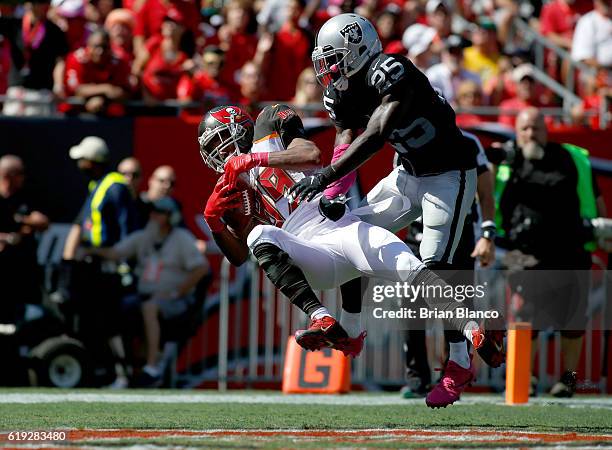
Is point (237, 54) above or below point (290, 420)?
above

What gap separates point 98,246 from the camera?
10.8m

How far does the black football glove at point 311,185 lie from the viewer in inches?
256

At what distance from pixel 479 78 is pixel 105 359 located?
16.1 ft

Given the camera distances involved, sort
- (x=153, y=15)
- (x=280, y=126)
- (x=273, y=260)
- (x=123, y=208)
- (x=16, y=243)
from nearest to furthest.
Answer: (x=273, y=260), (x=280, y=126), (x=16, y=243), (x=123, y=208), (x=153, y=15)

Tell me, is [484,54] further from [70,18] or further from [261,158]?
Result: [261,158]

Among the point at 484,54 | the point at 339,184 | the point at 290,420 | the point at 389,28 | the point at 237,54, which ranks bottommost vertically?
Answer: the point at 290,420

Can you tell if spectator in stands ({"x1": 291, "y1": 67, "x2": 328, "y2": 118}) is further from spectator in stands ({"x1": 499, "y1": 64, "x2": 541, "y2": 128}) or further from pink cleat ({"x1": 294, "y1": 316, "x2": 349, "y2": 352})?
pink cleat ({"x1": 294, "y1": 316, "x2": 349, "y2": 352})

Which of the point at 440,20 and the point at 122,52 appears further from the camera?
the point at 440,20

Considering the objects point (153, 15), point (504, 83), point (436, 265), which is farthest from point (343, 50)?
point (153, 15)

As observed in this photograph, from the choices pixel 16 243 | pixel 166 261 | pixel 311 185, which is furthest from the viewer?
pixel 166 261

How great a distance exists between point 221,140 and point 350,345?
4.66ft

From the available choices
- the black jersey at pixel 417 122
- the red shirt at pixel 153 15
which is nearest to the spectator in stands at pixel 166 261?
the red shirt at pixel 153 15

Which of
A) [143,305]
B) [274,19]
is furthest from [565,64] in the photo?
[143,305]

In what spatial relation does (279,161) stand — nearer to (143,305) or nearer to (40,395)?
(40,395)
